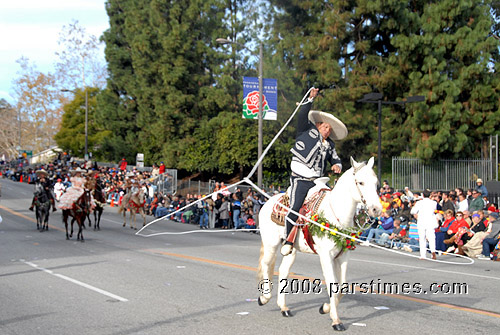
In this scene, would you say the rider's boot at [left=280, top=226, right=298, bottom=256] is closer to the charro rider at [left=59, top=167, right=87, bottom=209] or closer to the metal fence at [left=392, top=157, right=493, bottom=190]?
the charro rider at [left=59, top=167, right=87, bottom=209]

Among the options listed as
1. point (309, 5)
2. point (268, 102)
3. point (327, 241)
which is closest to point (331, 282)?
point (327, 241)

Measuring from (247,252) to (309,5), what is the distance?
23.3 meters

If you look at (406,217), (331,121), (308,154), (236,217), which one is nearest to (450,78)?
(406,217)

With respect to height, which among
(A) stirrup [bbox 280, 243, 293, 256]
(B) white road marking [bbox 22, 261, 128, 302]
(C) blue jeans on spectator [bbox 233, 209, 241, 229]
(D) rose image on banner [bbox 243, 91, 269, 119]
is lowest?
(B) white road marking [bbox 22, 261, 128, 302]

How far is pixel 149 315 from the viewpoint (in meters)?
8.56

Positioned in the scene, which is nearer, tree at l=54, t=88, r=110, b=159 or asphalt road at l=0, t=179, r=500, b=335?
asphalt road at l=0, t=179, r=500, b=335

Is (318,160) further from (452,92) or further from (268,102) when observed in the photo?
(452,92)

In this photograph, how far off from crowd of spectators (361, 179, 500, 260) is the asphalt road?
3.33 feet

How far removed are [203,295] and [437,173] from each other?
24767mm

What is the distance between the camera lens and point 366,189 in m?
7.55

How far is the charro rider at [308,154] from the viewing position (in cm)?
848

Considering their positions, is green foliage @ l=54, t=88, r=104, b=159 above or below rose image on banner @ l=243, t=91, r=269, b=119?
above

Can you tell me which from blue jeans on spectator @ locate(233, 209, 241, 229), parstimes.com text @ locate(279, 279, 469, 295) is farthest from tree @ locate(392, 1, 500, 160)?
parstimes.com text @ locate(279, 279, 469, 295)

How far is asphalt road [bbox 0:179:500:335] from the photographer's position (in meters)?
7.89
